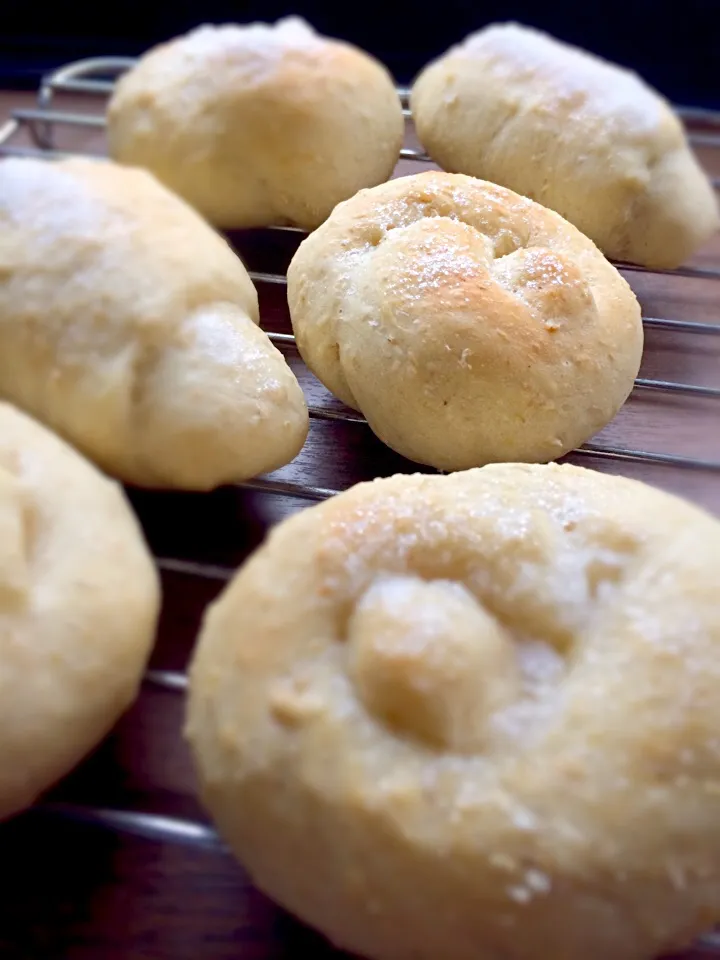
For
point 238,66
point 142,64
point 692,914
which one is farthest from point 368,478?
point 142,64

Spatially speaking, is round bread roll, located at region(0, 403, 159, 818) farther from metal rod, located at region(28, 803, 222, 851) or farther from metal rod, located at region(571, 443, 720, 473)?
metal rod, located at region(571, 443, 720, 473)

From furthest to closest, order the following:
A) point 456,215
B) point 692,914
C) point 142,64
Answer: point 142,64 → point 456,215 → point 692,914

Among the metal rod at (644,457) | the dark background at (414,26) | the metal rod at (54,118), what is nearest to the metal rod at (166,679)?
the metal rod at (644,457)

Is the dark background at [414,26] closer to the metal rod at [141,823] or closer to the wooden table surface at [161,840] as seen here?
the wooden table surface at [161,840]

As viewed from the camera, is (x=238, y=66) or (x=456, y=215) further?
(x=238, y=66)

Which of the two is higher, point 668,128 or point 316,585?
point 668,128

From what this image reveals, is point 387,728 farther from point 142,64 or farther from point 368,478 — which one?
A: point 142,64
